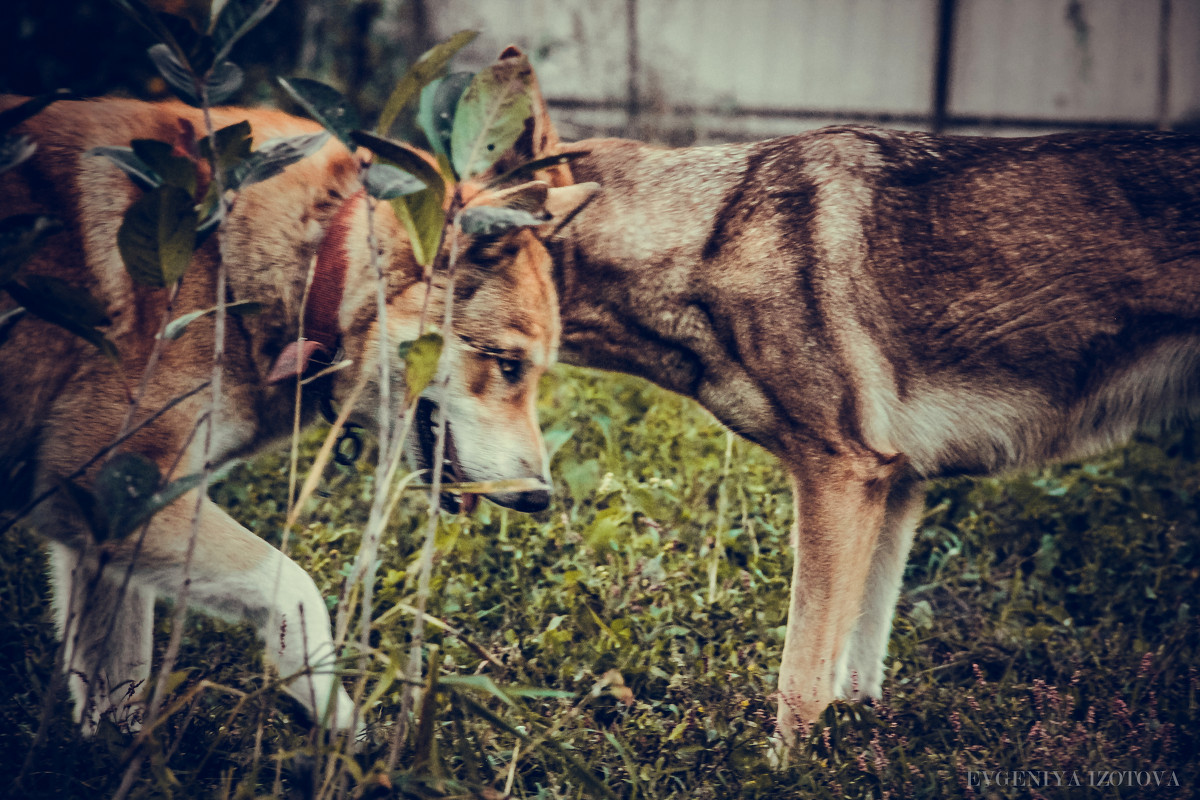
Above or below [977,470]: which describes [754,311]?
above

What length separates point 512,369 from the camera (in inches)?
97.2

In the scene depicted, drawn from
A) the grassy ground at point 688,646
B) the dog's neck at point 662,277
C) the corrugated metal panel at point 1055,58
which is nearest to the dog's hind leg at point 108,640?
the grassy ground at point 688,646

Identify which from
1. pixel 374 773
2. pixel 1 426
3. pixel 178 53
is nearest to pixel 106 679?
pixel 1 426

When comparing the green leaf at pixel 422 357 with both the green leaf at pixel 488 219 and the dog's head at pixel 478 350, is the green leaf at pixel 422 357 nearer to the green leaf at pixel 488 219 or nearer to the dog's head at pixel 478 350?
the green leaf at pixel 488 219

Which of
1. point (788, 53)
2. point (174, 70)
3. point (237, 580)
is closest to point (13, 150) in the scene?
point (174, 70)

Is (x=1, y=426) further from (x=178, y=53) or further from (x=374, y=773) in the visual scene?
(x=374, y=773)

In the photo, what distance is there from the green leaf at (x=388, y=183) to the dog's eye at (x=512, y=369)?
2.94 ft

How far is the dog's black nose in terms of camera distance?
2379 mm

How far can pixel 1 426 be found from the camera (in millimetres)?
1938

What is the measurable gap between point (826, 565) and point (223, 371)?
1.62 meters

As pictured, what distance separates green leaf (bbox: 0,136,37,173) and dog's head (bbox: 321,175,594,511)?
0.87 meters

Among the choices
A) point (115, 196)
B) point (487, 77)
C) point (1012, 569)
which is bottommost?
point (1012, 569)

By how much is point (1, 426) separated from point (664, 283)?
1690 mm

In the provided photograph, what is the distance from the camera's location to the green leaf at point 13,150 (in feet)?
4.76
